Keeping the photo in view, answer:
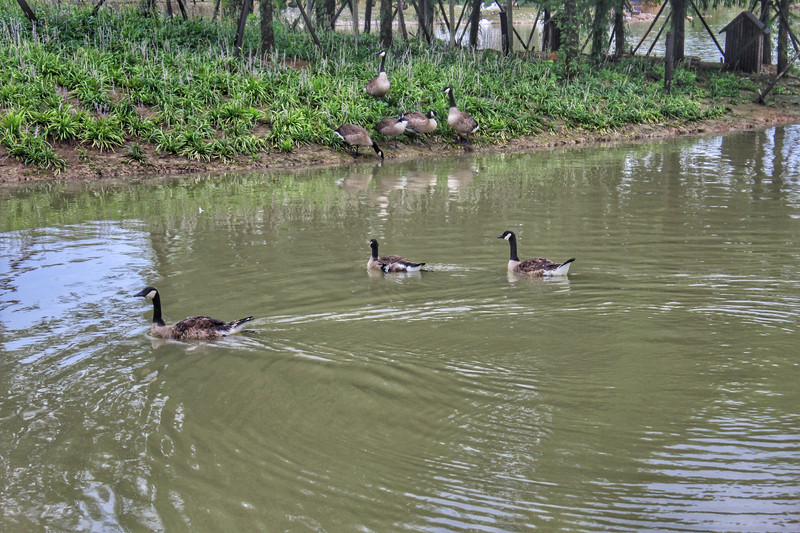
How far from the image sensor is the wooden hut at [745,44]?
104ft

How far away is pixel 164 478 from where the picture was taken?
17.2ft

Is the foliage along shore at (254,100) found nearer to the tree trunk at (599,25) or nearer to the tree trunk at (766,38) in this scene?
the tree trunk at (599,25)

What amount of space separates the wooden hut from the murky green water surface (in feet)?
70.6

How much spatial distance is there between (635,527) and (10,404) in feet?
15.5

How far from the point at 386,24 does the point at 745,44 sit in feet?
49.5

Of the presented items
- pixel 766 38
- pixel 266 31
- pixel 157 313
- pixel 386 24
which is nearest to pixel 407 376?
pixel 157 313

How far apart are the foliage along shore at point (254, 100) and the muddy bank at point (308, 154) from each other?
39 millimetres

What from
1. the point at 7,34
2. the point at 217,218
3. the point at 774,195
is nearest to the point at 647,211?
the point at 774,195

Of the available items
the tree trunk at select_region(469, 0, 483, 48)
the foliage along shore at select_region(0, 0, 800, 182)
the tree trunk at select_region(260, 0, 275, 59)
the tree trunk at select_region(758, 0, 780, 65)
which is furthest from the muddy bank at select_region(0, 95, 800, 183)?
the tree trunk at select_region(469, 0, 483, 48)

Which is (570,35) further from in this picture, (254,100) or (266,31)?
(254,100)

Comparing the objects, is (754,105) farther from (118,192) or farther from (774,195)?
(118,192)

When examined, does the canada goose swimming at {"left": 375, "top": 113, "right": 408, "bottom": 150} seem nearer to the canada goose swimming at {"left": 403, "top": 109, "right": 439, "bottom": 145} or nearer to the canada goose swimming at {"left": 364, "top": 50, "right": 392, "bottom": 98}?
the canada goose swimming at {"left": 403, "top": 109, "right": 439, "bottom": 145}

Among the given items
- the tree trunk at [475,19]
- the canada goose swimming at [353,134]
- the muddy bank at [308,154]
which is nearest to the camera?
the muddy bank at [308,154]

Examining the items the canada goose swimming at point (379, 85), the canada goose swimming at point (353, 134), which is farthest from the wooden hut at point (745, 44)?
the canada goose swimming at point (353, 134)
